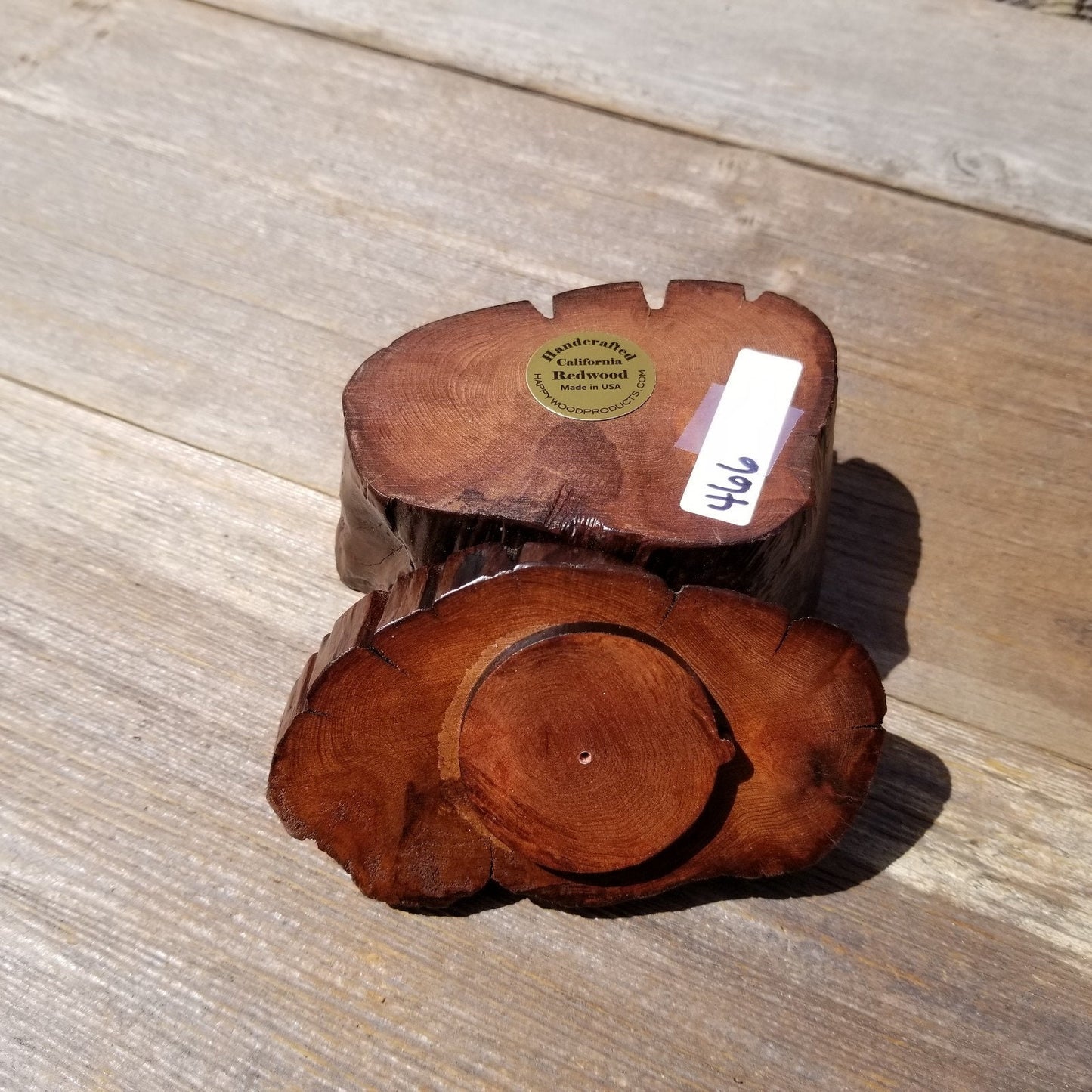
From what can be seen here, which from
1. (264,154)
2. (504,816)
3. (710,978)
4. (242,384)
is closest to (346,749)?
(504,816)

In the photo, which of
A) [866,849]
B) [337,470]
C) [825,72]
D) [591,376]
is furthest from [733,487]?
[825,72]

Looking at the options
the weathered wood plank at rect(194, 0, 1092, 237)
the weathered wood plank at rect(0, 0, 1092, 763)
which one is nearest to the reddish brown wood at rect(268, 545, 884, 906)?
the weathered wood plank at rect(0, 0, 1092, 763)

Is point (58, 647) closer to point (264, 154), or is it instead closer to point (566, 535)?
point (566, 535)

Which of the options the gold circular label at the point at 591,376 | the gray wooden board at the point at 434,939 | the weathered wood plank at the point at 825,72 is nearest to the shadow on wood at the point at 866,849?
the gray wooden board at the point at 434,939

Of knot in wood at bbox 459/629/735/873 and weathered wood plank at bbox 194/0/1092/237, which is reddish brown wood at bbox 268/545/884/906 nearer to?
knot in wood at bbox 459/629/735/873

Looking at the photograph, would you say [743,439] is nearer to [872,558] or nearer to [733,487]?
[733,487]

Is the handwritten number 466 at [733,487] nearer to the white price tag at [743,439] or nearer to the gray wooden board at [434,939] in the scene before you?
the white price tag at [743,439]

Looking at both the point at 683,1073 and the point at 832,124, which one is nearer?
the point at 683,1073
